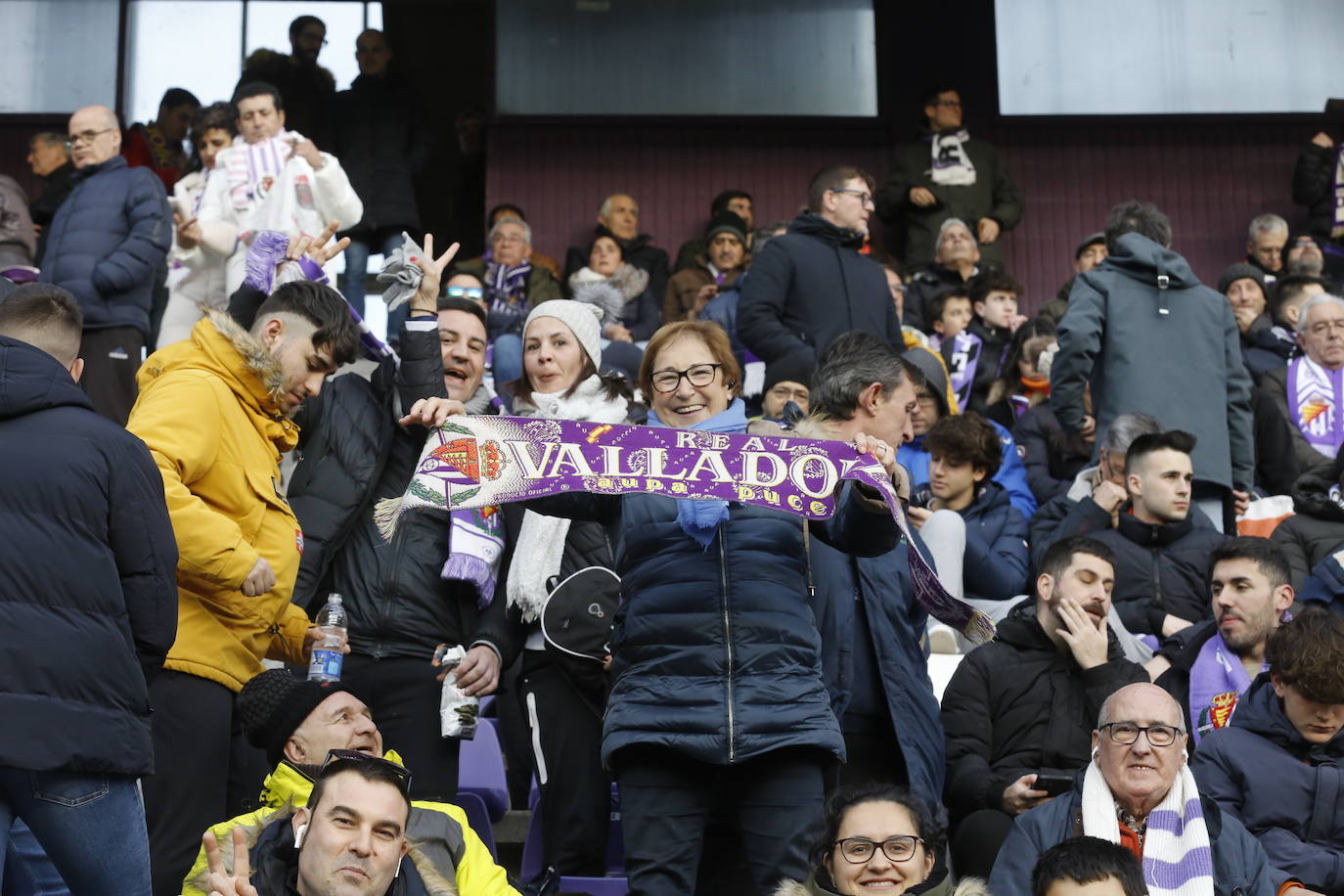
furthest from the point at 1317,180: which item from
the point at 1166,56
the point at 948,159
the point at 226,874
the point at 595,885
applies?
the point at 226,874

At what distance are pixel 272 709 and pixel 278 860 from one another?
0.73m

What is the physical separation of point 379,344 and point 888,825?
231cm

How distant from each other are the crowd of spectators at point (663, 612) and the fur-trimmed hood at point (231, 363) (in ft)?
0.04

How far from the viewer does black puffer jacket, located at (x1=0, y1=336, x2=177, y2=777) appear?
12.5ft

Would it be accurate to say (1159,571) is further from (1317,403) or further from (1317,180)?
(1317,180)

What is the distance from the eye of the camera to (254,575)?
15.5 ft

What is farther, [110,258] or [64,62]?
[64,62]

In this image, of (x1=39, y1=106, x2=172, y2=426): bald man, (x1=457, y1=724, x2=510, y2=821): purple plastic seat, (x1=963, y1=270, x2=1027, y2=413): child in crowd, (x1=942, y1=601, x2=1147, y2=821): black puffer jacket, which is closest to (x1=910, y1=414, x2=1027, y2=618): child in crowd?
(x1=942, y1=601, x2=1147, y2=821): black puffer jacket

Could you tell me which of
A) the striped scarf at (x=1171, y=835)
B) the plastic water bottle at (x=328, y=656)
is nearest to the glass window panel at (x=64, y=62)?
the plastic water bottle at (x=328, y=656)

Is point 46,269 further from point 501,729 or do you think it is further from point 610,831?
point 610,831

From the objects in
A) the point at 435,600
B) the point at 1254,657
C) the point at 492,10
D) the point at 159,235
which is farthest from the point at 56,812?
the point at 492,10

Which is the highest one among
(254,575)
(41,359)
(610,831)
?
(41,359)

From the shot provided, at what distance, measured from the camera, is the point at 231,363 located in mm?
5051

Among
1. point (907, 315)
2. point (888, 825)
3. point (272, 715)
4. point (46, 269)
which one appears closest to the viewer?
point (888, 825)
